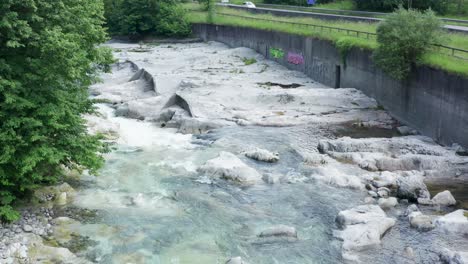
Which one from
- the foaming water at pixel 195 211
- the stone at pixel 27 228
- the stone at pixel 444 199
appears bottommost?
the foaming water at pixel 195 211

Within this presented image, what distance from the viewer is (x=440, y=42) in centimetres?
2980

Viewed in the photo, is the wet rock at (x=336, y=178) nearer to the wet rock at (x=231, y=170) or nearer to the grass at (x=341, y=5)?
the wet rock at (x=231, y=170)

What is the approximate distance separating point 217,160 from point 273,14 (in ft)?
140

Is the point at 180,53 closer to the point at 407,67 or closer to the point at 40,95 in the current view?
the point at 407,67

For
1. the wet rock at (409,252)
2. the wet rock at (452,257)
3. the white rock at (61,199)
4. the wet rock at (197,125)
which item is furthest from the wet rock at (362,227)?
the wet rock at (197,125)

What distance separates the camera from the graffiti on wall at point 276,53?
4944 centimetres

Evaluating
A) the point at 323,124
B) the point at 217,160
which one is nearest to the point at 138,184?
the point at 217,160

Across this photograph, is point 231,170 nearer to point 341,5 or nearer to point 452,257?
point 452,257

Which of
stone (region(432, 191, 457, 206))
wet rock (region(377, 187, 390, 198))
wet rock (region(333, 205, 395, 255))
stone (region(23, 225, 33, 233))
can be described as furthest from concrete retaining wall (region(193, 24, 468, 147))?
stone (region(23, 225, 33, 233))

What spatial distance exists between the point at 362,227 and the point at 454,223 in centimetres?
312

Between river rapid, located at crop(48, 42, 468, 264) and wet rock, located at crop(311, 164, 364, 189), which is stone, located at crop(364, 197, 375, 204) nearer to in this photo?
river rapid, located at crop(48, 42, 468, 264)

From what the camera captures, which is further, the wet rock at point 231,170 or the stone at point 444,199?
the wet rock at point 231,170

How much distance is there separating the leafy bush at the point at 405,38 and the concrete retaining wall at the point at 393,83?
89cm

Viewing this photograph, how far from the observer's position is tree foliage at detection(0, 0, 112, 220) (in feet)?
55.0
